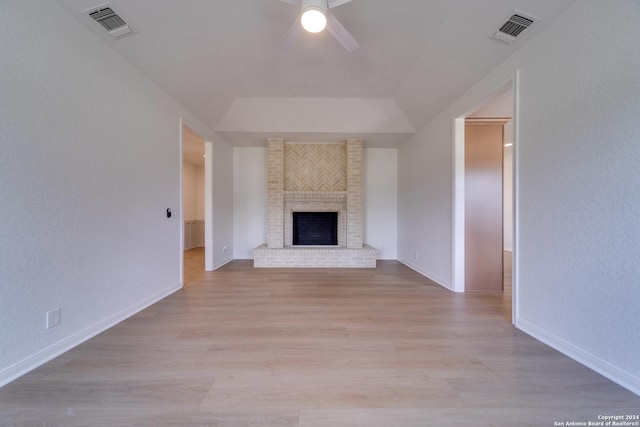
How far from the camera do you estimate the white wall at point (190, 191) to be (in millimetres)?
7184

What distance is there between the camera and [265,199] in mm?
5281

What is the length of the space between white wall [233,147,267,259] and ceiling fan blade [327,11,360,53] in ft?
11.3

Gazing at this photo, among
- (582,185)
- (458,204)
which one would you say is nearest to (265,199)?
(458,204)

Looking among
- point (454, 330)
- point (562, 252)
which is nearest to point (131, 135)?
point (454, 330)

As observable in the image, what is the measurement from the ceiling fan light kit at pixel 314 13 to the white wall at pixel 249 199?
143 inches

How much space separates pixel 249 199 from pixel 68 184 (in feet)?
11.4

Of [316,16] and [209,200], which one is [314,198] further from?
[316,16]

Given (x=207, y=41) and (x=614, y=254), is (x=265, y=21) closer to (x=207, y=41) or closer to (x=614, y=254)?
(x=207, y=41)

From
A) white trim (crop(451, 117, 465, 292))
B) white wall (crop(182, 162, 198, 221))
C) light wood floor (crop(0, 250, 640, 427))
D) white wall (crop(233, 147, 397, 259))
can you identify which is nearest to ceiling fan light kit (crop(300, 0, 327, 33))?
white trim (crop(451, 117, 465, 292))

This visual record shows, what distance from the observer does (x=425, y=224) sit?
395 centimetres

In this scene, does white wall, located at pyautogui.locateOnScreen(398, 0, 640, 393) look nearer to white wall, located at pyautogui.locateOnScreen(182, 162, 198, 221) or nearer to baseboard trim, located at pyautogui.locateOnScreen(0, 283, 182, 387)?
baseboard trim, located at pyautogui.locateOnScreen(0, 283, 182, 387)

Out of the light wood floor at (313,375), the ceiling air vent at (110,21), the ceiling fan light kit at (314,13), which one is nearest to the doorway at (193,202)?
the ceiling air vent at (110,21)

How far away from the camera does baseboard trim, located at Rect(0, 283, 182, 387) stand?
4.78ft

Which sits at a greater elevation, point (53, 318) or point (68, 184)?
point (68, 184)
